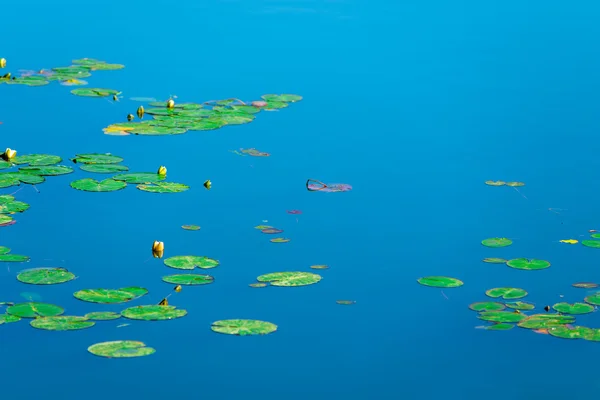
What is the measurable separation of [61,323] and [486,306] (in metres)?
1.83

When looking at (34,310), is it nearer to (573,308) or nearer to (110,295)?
(110,295)

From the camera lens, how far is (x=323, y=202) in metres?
5.49

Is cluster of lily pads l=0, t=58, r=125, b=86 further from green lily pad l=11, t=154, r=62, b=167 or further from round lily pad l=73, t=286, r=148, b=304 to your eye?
round lily pad l=73, t=286, r=148, b=304

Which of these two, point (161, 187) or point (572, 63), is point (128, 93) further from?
point (572, 63)

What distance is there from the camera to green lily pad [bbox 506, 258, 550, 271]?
15.2ft

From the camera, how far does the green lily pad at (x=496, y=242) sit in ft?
16.1

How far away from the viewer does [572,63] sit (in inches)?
343

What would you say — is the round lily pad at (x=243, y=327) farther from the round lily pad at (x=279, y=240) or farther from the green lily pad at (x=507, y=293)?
the green lily pad at (x=507, y=293)

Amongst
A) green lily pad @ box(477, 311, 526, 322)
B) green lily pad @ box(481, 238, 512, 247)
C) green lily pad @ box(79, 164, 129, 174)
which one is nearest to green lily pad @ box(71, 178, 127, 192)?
green lily pad @ box(79, 164, 129, 174)

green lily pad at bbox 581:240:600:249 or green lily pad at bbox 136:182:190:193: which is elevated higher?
green lily pad at bbox 136:182:190:193

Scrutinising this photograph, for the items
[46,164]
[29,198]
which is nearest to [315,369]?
[29,198]

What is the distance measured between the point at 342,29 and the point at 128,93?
3064mm

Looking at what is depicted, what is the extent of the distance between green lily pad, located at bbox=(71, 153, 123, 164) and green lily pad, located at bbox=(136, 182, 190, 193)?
450 mm

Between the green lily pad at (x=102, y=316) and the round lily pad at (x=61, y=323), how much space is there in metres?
0.03
